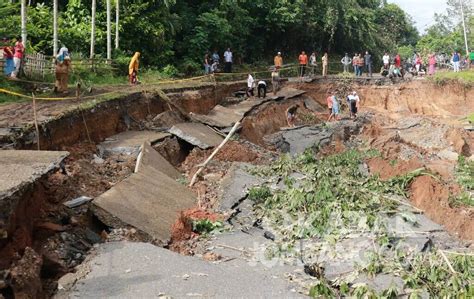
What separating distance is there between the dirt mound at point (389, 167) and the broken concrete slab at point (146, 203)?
253 inches

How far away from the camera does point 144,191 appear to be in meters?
11.2

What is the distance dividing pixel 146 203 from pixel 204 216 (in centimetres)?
122

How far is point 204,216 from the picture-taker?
438 inches

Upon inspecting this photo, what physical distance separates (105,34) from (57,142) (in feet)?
44.6

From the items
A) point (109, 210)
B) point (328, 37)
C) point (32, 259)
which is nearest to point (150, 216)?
point (109, 210)

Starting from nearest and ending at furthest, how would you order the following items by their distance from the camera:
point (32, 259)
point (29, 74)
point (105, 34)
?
point (32, 259) → point (29, 74) → point (105, 34)

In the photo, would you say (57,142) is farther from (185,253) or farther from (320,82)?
(320,82)

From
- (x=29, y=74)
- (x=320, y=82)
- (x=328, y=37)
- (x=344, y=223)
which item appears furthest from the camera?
(x=328, y=37)

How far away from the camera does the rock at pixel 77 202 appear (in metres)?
9.82

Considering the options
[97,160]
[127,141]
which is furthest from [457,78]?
[97,160]

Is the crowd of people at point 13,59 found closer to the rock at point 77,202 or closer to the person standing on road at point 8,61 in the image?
the person standing on road at point 8,61

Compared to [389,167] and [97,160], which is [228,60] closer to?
[389,167]

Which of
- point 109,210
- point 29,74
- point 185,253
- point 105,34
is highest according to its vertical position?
point 105,34

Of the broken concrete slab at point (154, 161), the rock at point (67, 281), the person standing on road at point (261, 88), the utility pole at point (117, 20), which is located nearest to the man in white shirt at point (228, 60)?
the person standing on road at point (261, 88)
